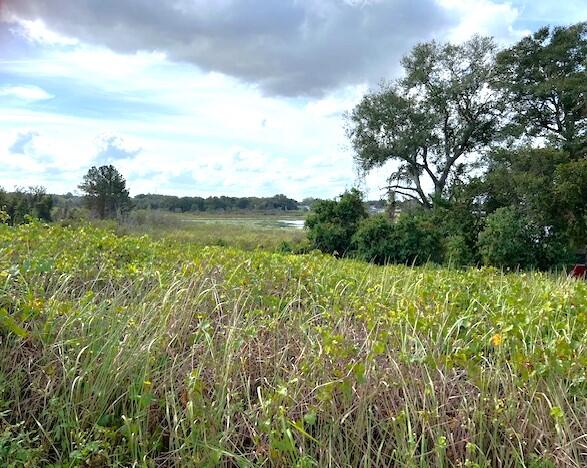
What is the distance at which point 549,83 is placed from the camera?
18375mm

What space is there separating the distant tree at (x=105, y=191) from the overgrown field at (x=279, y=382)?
1793cm

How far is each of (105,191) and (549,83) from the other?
16.6 m

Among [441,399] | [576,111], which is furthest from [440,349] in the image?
[576,111]

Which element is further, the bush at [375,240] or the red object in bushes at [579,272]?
the bush at [375,240]

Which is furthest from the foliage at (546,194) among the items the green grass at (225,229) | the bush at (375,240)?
the green grass at (225,229)

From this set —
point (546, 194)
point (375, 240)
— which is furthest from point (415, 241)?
point (546, 194)

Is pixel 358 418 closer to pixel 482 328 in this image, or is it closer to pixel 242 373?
pixel 242 373

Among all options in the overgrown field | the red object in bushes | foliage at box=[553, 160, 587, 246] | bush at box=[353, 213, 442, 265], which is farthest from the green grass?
the overgrown field

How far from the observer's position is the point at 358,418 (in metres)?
1.88

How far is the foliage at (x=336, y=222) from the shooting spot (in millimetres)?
14320

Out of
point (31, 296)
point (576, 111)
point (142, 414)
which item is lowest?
point (142, 414)

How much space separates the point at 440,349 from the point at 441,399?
308 millimetres

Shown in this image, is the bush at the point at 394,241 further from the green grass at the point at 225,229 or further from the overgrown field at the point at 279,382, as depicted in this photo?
the overgrown field at the point at 279,382

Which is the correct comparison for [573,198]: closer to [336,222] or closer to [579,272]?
[579,272]
